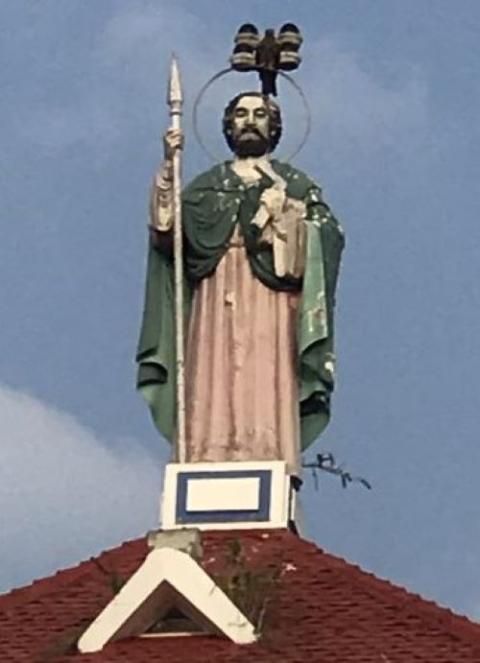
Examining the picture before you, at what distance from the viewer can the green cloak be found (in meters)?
20.5

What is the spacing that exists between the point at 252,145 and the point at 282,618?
482 cm

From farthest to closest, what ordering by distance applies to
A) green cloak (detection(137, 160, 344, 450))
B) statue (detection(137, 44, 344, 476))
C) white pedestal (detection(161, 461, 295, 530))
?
green cloak (detection(137, 160, 344, 450)) → statue (detection(137, 44, 344, 476)) → white pedestal (detection(161, 461, 295, 530))

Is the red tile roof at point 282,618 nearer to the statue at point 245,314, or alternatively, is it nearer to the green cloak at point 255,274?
the statue at point 245,314

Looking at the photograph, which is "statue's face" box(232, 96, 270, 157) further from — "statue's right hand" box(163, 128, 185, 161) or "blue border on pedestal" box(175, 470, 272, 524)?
"blue border on pedestal" box(175, 470, 272, 524)

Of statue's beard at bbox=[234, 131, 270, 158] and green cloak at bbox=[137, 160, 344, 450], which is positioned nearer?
green cloak at bbox=[137, 160, 344, 450]

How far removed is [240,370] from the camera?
20.5 meters

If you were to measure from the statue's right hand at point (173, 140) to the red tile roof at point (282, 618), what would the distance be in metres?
2.95

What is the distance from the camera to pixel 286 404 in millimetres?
20375

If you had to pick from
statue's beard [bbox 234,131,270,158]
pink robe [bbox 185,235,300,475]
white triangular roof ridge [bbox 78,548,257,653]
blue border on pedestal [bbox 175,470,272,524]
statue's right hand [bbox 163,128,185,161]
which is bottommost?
white triangular roof ridge [bbox 78,548,257,653]

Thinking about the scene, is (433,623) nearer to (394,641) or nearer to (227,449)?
(394,641)

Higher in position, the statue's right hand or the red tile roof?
the statue's right hand

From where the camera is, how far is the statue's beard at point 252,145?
70.4ft

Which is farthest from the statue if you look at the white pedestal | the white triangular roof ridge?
the white triangular roof ridge

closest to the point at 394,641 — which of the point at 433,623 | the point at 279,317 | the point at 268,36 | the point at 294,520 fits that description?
the point at 433,623
